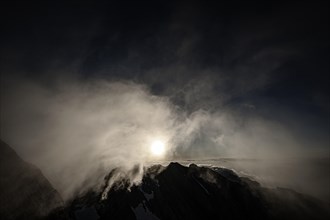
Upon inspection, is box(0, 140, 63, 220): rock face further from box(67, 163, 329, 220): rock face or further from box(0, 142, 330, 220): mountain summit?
box(67, 163, 329, 220): rock face

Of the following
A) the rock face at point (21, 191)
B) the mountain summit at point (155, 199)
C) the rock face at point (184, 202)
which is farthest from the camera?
the rock face at point (184, 202)

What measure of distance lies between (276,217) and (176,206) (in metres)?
93.2

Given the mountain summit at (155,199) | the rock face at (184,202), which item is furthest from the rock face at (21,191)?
the rock face at (184,202)

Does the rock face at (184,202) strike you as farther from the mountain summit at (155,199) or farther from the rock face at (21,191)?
the rock face at (21,191)

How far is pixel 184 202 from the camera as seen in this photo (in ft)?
552

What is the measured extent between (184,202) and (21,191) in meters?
126

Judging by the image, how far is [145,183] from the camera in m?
198

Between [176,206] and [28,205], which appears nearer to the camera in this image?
[28,205]

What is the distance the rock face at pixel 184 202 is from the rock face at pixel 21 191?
29266 mm

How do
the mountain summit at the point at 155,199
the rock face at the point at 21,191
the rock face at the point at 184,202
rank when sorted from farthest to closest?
the rock face at the point at 184,202 → the mountain summit at the point at 155,199 → the rock face at the point at 21,191

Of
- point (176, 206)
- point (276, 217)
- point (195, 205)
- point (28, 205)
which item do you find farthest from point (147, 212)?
point (276, 217)

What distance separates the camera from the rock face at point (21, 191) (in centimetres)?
11177

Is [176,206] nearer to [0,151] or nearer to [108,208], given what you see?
[108,208]

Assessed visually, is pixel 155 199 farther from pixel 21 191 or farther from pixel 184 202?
pixel 21 191
